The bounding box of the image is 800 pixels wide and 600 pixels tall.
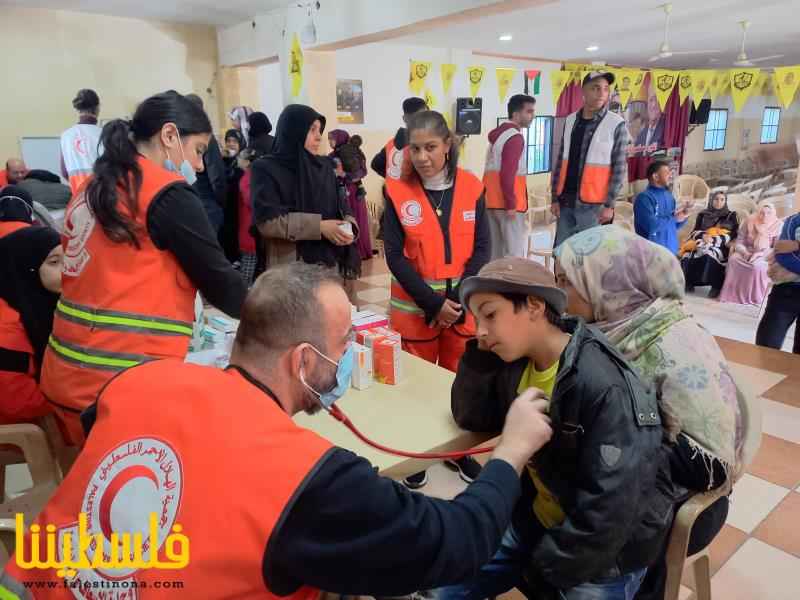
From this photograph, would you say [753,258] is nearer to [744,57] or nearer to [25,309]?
[744,57]

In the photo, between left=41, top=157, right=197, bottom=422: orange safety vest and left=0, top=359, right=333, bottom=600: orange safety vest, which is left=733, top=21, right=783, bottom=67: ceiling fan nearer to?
left=41, top=157, right=197, bottom=422: orange safety vest

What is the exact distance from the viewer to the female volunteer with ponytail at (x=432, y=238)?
2115mm

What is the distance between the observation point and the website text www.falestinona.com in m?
0.70

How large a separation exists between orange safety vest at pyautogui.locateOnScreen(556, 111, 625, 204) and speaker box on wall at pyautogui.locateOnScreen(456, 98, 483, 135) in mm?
4936

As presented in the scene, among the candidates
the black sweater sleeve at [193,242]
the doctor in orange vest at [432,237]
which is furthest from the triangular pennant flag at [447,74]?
the black sweater sleeve at [193,242]

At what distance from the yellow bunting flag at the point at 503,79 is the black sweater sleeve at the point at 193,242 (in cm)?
839

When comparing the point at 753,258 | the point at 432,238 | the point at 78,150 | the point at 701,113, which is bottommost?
the point at 753,258

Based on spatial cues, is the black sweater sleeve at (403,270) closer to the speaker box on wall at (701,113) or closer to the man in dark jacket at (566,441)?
the man in dark jacket at (566,441)

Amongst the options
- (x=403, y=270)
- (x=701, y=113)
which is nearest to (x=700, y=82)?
(x=701, y=113)

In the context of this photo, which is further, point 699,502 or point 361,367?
point 361,367

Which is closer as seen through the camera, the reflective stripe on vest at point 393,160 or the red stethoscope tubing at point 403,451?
the red stethoscope tubing at point 403,451

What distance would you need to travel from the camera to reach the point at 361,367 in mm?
1597

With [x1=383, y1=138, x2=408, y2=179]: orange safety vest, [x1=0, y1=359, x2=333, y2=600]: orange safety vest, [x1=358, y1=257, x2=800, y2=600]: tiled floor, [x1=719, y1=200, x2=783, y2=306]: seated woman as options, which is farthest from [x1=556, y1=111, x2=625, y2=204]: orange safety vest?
[x1=0, y1=359, x2=333, y2=600]: orange safety vest

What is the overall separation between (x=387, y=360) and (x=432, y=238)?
26.2 inches
